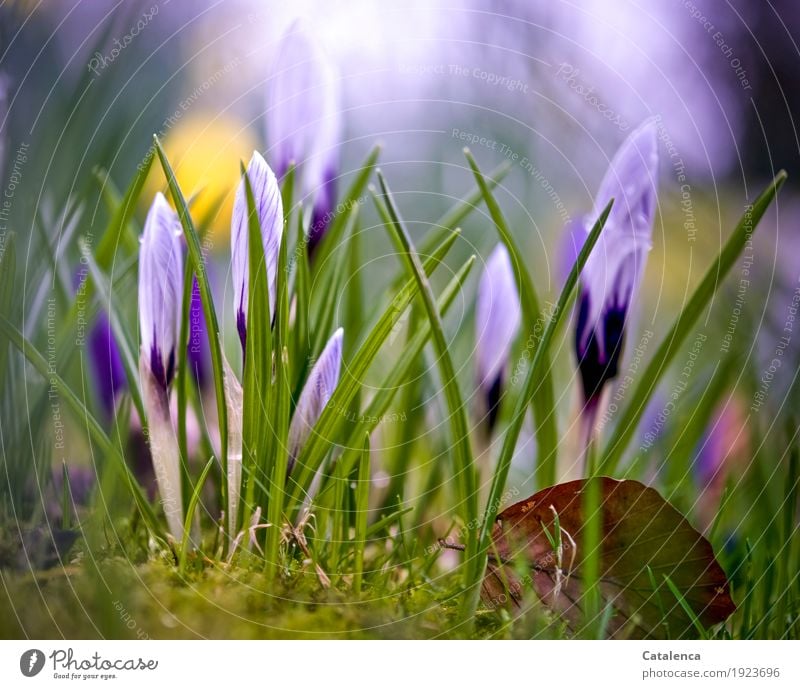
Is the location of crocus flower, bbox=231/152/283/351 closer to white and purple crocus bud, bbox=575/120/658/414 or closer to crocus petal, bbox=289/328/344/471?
crocus petal, bbox=289/328/344/471

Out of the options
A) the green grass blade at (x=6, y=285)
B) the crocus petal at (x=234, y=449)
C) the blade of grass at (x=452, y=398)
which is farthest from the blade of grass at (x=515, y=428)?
the green grass blade at (x=6, y=285)

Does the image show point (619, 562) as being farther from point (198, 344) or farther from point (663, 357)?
point (198, 344)

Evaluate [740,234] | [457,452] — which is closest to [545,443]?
[457,452]

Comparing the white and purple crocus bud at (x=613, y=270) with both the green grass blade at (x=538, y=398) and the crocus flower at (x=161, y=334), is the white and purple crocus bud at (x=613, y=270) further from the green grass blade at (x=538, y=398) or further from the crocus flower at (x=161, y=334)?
the crocus flower at (x=161, y=334)

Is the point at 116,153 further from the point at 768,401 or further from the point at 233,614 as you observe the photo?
the point at 768,401

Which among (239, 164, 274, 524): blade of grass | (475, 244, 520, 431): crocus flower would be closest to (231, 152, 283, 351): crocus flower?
(239, 164, 274, 524): blade of grass
